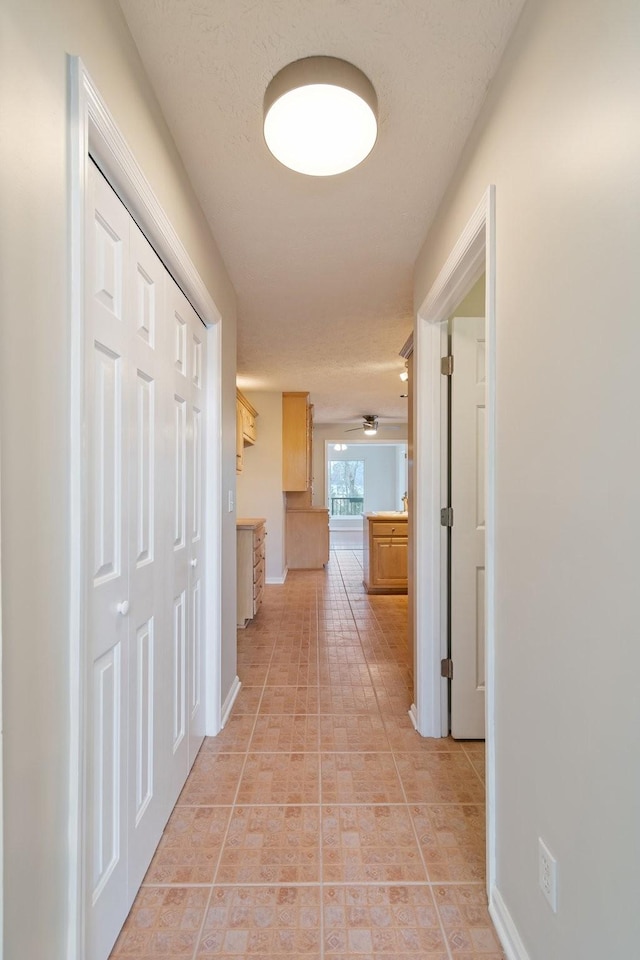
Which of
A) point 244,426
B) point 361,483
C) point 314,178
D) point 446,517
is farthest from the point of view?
point 361,483

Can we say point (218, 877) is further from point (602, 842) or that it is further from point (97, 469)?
point (97, 469)

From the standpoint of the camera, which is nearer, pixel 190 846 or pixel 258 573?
pixel 190 846

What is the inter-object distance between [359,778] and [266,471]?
13.6 feet

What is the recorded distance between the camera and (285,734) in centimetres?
231

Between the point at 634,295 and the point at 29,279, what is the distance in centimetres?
97

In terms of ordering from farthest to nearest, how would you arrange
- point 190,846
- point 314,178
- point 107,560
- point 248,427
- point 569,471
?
1. point 248,427
2. point 314,178
3. point 190,846
4. point 107,560
5. point 569,471

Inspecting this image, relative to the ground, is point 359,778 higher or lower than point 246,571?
lower

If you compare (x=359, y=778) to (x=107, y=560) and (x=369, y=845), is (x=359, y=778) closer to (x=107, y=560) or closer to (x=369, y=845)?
(x=369, y=845)

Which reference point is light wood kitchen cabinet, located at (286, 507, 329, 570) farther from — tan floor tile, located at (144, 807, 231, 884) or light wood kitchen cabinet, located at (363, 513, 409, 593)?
tan floor tile, located at (144, 807, 231, 884)

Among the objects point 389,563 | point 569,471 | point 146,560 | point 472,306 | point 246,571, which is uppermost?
point 472,306

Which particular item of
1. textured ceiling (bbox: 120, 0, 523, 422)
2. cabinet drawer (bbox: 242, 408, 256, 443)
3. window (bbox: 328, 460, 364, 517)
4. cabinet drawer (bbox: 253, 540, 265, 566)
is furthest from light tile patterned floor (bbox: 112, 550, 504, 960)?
window (bbox: 328, 460, 364, 517)

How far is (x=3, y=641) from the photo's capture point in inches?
27.9

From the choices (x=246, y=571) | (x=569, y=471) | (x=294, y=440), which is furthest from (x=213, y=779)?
(x=294, y=440)

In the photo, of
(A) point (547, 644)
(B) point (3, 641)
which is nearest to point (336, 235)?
(A) point (547, 644)
